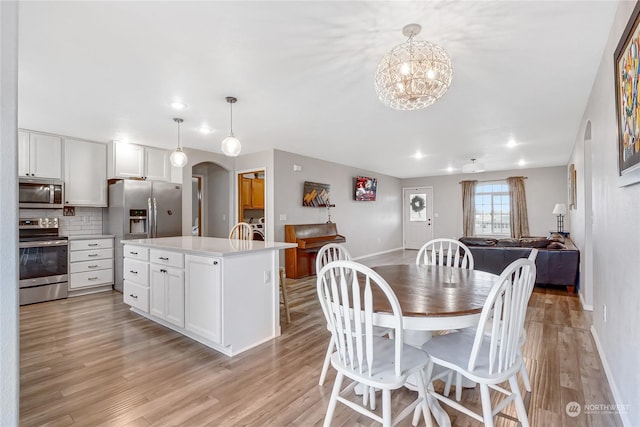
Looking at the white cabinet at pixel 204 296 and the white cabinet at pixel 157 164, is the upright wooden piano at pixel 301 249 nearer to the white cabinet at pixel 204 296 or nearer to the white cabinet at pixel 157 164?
Result: the white cabinet at pixel 157 164

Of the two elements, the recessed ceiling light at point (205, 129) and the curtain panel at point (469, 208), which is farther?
the curtain panel at point (469, 208)

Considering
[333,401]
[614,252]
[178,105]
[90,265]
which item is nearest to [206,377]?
[333,401]

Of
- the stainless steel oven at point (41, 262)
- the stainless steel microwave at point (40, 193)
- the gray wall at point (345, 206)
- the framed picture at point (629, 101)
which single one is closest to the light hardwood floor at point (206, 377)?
the stainless steel oven at point (41, 262)

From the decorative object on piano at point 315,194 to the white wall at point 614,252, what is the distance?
176 inches

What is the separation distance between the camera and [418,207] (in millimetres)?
10133

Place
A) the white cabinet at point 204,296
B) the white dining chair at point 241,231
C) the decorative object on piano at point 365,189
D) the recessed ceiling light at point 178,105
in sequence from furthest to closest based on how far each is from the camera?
the decorative object on piano at point 365,189 < the white dining chair at point 241,231 < the recessed ceiling light at point 178,105 < the white cabinet at point 204,296

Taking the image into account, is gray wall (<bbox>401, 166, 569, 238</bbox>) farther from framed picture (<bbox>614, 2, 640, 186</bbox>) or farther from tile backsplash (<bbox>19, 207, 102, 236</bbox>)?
tile backsplash (<bbox>19, 207, 102, 236</bbox>)

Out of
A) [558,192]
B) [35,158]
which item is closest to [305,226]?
[35,158]

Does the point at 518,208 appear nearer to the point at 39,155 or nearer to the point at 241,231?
the point at 241,231

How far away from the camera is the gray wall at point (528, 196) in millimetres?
8070

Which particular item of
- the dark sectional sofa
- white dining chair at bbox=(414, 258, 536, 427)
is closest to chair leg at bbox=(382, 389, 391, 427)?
white dining chair at bbox=(414, 258, 536, 427)

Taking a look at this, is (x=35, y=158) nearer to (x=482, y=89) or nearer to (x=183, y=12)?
(x=183, y=12)

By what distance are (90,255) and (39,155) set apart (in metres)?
1.58

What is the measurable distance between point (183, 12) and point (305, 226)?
4588 mm
